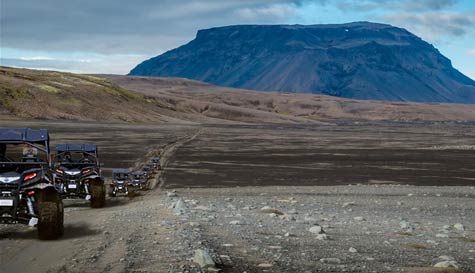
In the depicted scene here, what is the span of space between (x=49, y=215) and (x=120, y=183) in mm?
11341

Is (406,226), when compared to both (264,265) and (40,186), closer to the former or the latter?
(264,265)

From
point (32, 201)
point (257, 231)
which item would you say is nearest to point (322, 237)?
point (257, 231)

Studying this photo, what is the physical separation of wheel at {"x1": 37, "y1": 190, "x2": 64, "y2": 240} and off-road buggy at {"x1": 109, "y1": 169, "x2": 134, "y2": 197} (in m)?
10.6

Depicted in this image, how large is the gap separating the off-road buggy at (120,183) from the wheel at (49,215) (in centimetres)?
1065

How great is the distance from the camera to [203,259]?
841cm

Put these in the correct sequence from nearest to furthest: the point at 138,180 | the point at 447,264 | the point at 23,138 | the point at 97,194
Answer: the point at 447,264, the point at 23,138, the point at 97,194, the point at 138,180

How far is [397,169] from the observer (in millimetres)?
36781

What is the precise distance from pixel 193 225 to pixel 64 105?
355ft

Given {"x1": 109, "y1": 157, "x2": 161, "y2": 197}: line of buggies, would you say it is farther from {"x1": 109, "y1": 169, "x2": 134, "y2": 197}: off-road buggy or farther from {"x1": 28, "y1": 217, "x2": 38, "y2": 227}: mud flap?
{"x1": 28, "y1": 217, "x2": 38, "y2": 227}: mud flap

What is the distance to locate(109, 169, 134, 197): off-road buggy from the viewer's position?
2237cm

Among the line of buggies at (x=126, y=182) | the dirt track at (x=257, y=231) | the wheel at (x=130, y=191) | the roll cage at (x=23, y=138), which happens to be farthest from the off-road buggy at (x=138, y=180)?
the roll cage at (x=23, y=138)

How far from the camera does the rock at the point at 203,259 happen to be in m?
8.30

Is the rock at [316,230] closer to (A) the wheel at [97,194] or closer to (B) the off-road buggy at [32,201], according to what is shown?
(B) the off-road buggy at [32,201]

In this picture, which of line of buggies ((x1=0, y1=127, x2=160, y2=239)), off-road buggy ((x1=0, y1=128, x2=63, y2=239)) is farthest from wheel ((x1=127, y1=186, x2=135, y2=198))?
off-road buggy ((x1=0, y1=128, x2=63, y2=239))
